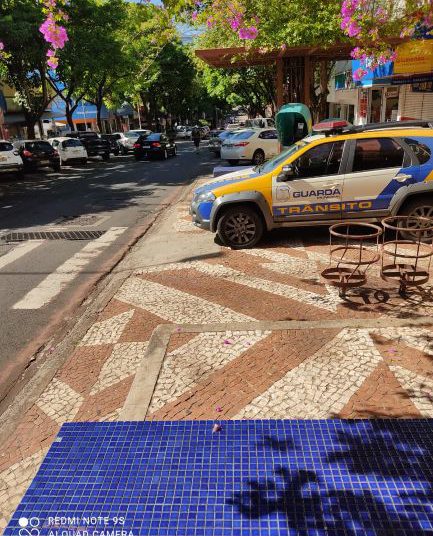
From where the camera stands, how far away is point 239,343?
16.1 ft

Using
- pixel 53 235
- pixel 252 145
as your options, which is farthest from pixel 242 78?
pixel 53 235

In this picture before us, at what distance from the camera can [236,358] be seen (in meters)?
4.64

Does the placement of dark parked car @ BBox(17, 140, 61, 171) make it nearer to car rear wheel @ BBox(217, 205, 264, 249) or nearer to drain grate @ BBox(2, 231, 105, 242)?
drain grate @ BBox(2, 231, 105, 242)

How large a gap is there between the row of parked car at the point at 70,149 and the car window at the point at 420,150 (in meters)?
17.1

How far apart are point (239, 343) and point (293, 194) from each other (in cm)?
363

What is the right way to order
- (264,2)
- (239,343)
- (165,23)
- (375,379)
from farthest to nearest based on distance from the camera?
(264,2)
(165,23)
(239,343)
(375,379)

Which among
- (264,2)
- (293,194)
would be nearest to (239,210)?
(293,194)

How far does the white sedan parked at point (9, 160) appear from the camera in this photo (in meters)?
19.3

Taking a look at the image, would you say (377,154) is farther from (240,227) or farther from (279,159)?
(240,227)

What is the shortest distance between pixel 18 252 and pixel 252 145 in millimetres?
13495

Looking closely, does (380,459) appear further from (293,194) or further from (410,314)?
(293,194)

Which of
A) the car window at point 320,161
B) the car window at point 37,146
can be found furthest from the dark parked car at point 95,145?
the car window at point 320,161

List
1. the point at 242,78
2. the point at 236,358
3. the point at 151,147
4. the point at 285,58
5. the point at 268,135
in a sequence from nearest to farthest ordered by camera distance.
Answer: the point at 236,358 → the point at 285,58 → the point at 268,135 → the point at 151,147 → the point at 242,78

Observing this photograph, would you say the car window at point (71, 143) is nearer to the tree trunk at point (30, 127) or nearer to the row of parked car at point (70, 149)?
the row of parked car at point (70, 149)
